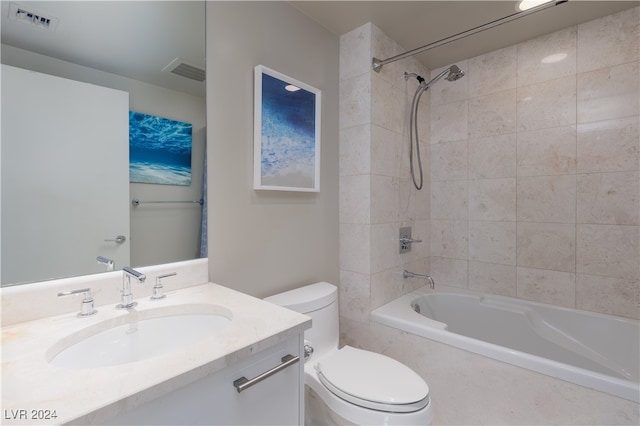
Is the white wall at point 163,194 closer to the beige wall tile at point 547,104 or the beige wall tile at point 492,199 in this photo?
the beige wall tile at point 492,199

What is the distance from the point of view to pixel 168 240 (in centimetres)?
124

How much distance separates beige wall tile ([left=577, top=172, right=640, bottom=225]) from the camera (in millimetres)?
1735

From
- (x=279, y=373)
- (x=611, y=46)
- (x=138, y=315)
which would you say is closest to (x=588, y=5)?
(x=611, y=46)

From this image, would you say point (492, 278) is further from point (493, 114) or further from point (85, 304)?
point (85, 304)

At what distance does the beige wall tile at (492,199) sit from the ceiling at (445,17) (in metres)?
0.98

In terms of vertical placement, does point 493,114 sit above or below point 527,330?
above

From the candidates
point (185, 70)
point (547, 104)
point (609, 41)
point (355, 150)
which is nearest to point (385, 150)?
point (355, 150)

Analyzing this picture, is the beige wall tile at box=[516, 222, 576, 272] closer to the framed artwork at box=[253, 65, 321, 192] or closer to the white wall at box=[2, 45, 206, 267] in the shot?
the framed artwork at box=[253, 65, 321, 192]

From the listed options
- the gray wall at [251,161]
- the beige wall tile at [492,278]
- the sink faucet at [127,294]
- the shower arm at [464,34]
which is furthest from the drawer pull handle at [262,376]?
the beige wall tile at [492,278]

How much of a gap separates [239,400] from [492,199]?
2158mm

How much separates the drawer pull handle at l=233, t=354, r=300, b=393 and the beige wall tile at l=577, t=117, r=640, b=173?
2118 mm

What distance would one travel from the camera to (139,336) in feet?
3.20

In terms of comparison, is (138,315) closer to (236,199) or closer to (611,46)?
(236,199)

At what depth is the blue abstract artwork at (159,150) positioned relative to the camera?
1.16 m
